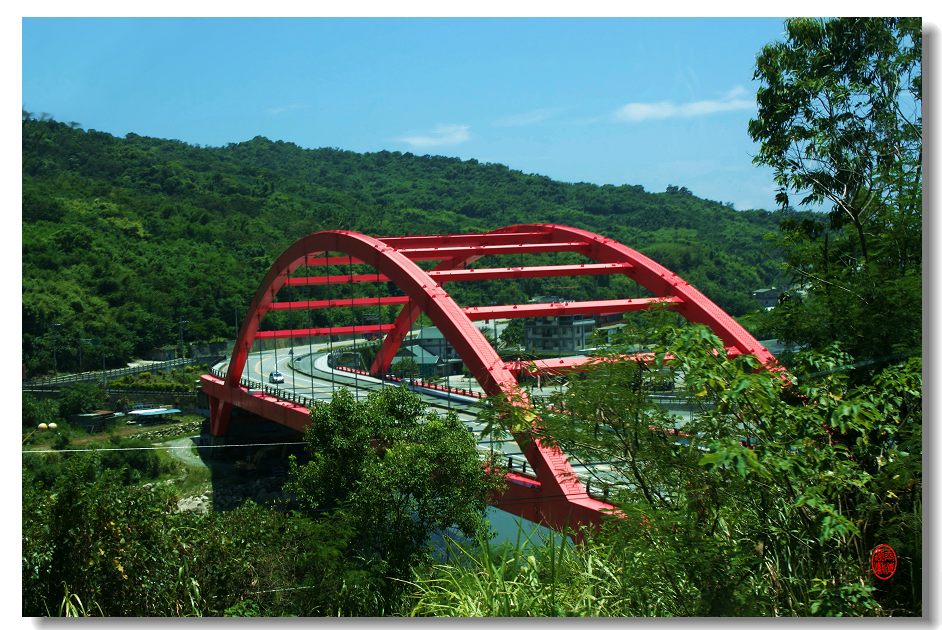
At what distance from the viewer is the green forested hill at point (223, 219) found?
44.8 ft

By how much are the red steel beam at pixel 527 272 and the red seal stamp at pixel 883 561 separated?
335 inches

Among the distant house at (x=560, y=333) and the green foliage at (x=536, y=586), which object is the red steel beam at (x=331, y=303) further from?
the green foliage at (x=536, y=586)

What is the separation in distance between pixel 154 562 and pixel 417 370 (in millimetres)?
8948

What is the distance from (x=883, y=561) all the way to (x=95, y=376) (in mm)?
9650

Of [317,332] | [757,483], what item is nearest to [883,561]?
[757,483]

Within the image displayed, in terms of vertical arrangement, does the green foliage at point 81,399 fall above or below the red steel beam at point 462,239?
below

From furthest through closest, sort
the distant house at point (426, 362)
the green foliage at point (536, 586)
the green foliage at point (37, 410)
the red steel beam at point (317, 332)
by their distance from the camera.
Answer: the red steel beam at point (317, 332) → the distant house at point (426, 362) → the green foliage at point (37, 410) → the green foliage at point (536, 586)

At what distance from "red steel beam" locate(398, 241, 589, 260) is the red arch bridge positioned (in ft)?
0.08

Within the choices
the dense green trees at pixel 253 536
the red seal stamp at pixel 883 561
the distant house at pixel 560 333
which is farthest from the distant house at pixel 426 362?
the red seal stamp at pixel 883 561

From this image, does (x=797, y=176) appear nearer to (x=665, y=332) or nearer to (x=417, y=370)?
(x=665, y=332)

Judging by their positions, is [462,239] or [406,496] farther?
[462,239]

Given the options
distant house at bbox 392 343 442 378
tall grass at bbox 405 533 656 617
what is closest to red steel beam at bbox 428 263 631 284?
distant house at bbox 392 343 442 378

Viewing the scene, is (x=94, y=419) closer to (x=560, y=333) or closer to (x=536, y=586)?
(x=536, y=586)

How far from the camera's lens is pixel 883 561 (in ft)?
19.6
